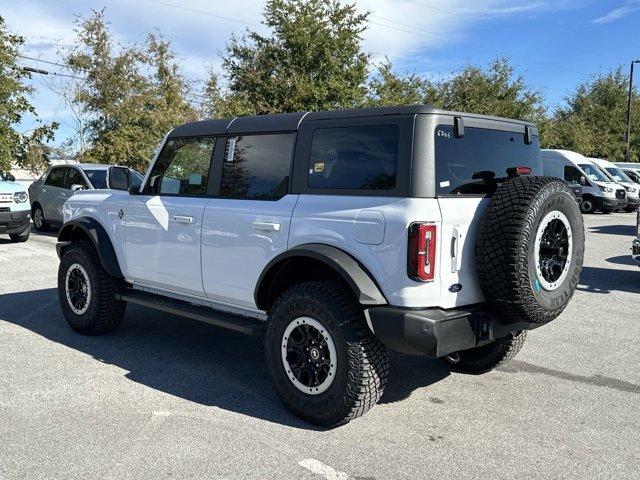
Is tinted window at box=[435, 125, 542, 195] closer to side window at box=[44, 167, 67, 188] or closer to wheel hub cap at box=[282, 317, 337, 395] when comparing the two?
wheel hub cap at box=[282, 317, 337, 395]

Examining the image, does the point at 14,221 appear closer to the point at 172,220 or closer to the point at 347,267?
the point at 172,220

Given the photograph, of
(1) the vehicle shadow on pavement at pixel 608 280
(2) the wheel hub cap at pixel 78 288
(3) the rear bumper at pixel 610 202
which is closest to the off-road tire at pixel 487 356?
(2) the wheel hub cap at pixel 78 288

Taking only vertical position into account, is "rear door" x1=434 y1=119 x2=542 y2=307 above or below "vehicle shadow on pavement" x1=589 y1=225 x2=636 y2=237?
above

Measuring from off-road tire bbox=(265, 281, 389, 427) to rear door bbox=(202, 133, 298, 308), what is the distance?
46 centimetres

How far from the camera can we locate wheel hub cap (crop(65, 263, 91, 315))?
19.5 ft

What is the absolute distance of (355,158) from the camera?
4.00 m

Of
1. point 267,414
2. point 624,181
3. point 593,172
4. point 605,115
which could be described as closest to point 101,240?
point 267,414

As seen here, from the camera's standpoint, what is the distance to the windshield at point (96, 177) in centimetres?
1429

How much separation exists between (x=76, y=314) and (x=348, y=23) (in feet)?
56.2

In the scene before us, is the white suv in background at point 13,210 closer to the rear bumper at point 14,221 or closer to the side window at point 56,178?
the rear bumper at point 14,221

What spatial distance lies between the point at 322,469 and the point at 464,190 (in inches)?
72.6

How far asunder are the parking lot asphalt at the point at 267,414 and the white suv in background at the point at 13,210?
7319 millimetres

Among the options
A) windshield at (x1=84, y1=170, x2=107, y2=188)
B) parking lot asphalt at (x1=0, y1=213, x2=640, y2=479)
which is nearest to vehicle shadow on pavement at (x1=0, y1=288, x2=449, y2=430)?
parking lot asphalt at (x1=0, y1=213, x2=640, y2=479)

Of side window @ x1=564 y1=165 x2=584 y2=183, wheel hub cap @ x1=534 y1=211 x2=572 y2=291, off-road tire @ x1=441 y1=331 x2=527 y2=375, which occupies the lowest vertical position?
off-road tire @ x1=441 y1=331 x2=527 y2=375
